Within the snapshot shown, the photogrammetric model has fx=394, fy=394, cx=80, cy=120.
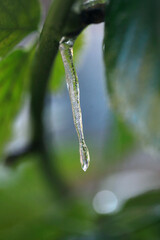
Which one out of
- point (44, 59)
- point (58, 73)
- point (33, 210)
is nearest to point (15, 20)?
point (44, 59)

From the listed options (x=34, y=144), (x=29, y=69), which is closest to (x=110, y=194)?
(x=34, y=144)

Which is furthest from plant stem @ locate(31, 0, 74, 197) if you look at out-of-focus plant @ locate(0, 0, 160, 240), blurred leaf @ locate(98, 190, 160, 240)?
blurred leaf @ locate(98, 190, 160, 240)

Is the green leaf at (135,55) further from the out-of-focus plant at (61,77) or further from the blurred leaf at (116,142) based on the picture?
the blurred leaf at (116,142)

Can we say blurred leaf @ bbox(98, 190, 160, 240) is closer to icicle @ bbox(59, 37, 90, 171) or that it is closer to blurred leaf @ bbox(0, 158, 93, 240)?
blurred leaf @ bbox(0, 158, 93, 240)

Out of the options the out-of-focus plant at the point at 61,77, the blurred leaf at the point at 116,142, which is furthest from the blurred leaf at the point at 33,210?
the blurred leaf at the point at 116,142

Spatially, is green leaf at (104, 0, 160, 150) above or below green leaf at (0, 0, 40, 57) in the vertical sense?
below

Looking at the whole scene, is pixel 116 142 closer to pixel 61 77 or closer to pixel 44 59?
pixel 61 77
